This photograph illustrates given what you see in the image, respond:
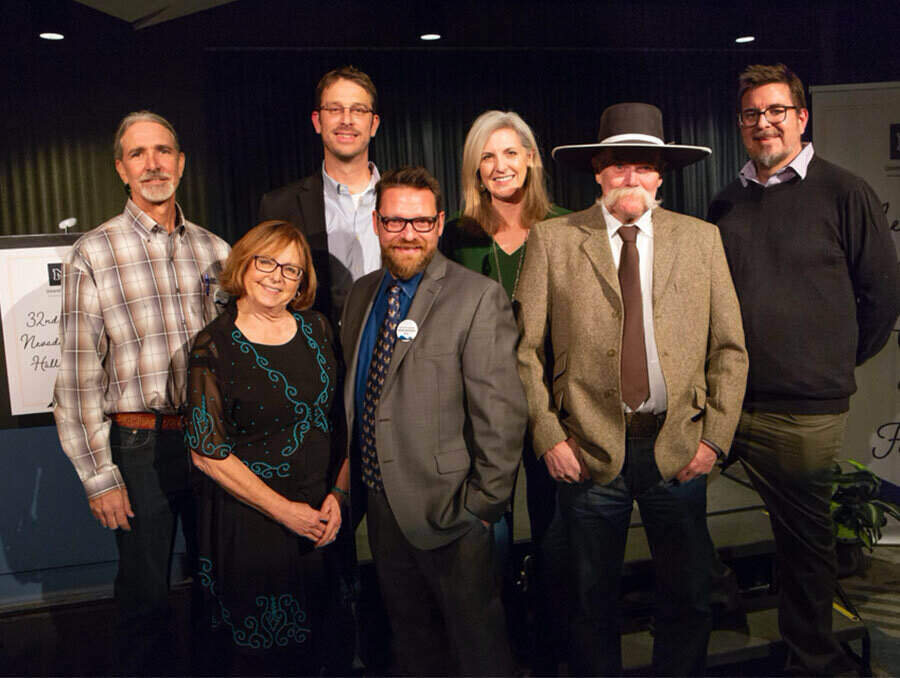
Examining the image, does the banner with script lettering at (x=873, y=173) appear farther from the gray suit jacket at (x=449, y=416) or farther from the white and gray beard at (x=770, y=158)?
the gray suit jacket at (x=449, y=416)

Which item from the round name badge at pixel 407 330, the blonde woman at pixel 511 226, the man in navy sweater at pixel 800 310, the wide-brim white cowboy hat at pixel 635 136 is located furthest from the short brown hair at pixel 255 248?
the man in navy sweater at pixel 800 310

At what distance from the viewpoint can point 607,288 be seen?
2020mm

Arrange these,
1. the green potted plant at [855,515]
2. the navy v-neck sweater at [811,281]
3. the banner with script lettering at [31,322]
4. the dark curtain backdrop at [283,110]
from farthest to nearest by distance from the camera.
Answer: the dark curtain backdrop at [283,110], the green potted plant at [855,515], the banner with script lettering at [31,322], the navy v-neck sweater at [811,281]

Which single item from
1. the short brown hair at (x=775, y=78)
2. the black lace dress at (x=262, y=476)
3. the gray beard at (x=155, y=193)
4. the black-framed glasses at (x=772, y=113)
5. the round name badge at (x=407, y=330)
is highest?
the short brown hair at (x=775, y=78)

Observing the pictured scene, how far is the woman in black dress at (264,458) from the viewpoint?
77.0 inches

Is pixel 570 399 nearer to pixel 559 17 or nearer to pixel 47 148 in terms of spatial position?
pixel 559 17

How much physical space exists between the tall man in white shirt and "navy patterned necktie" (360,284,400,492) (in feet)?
1.80

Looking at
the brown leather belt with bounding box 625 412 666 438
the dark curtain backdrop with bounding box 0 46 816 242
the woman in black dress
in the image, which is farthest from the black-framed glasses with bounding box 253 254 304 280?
the dark curtain backdrop with bounding box 0 46 816 242

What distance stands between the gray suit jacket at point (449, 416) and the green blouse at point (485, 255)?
425mm

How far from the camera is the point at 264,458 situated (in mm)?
1999

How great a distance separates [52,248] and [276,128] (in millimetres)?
3152

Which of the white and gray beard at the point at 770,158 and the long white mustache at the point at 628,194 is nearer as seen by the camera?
the long white mustache at the point at 628,194

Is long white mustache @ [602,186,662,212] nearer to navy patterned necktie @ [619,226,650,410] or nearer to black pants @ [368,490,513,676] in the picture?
navy patterned necktie @ [619,226,650,410]

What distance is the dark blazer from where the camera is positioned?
8.23 ft
